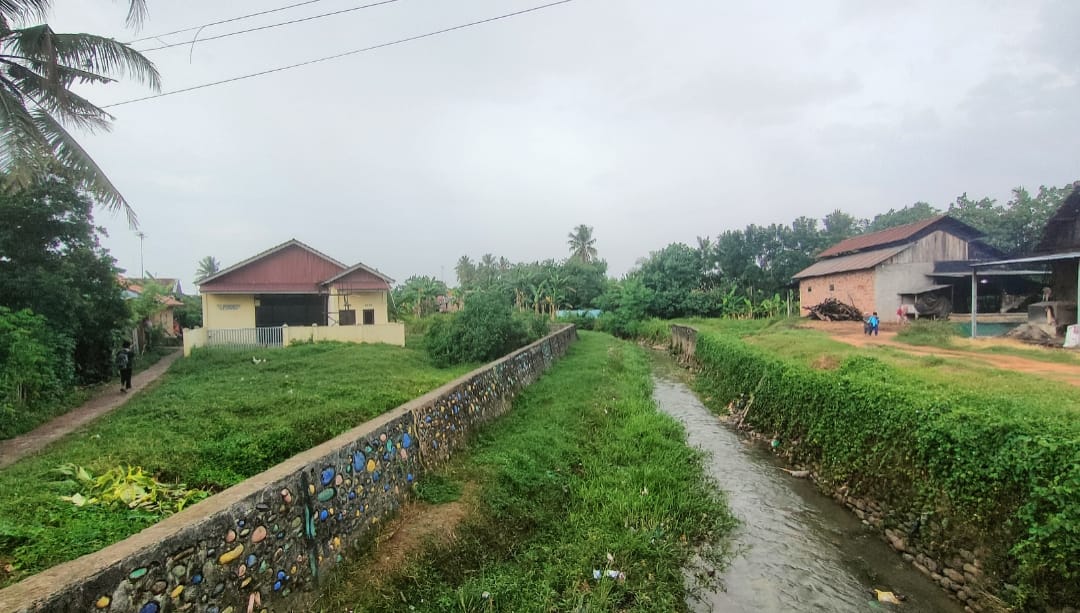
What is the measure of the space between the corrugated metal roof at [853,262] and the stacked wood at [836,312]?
5.94 ft

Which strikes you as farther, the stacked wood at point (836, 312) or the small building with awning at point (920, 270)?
the stacked wood at point (836, 312)

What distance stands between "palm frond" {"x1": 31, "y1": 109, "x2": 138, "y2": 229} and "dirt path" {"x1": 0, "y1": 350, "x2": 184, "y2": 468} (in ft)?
13.8

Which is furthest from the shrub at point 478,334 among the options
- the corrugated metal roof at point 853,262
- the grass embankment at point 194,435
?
the corrugated metal roof at point 853,262

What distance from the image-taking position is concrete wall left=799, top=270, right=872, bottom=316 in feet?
80.4

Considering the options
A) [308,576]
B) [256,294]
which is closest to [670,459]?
[308,576]

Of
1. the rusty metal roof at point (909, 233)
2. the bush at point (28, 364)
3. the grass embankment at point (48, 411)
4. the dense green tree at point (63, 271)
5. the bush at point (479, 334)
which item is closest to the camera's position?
the grass embankment at point (48, 411)

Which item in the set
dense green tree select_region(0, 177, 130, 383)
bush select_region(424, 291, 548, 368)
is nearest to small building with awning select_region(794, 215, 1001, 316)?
bush select_region(424, 291, 548, 368)

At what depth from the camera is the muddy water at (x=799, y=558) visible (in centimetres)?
501

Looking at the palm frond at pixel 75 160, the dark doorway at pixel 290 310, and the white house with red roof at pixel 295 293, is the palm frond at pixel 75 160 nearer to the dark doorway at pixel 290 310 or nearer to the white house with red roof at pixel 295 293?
the white house with red roof at pixel 295 293

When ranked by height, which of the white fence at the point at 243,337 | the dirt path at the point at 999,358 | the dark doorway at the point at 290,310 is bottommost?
the dirt path at the point at 999,358

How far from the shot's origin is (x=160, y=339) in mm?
25859

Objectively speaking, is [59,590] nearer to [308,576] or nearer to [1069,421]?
[308,576]

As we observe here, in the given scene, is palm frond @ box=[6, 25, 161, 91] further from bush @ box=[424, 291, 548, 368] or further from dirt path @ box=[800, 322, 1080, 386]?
dirt path @ box=[800, 322, 1080, 386]

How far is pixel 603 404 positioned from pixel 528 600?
7.29 meters
